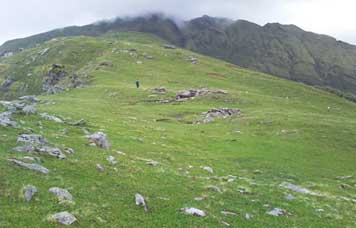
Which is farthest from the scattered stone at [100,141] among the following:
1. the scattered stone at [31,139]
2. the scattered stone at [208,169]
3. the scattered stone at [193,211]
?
the scattered stone at [193,211]

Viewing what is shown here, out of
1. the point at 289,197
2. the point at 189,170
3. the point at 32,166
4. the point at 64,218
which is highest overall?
the point at 32,166

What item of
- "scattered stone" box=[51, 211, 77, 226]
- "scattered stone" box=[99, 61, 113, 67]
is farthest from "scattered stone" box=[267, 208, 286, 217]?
"scattered stone" box=[99, 61, 113, 67]

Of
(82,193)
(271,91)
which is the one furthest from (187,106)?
(82,193)

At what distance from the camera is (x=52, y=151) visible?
92.7ft

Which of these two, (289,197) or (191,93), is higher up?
(289,197)

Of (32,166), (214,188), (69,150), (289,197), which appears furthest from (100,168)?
(289,197)

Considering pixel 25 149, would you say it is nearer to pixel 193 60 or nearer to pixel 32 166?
pixel 32 166

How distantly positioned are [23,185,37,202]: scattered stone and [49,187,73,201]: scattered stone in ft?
3.11

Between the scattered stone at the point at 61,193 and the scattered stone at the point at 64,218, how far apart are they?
185 centimetres

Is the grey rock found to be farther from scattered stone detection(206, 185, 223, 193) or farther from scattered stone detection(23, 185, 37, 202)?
scattered stone detection(206, 185, 223, 193)

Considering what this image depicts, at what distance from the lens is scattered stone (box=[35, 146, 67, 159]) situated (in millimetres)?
27703

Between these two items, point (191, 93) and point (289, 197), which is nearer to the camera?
point (289, 197)

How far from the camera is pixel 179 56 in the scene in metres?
194

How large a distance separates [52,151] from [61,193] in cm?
750
